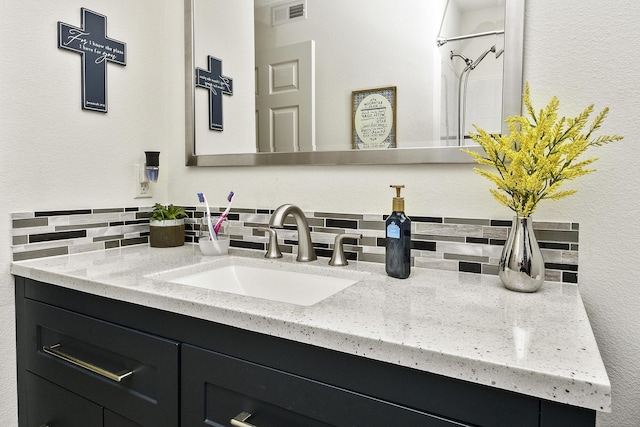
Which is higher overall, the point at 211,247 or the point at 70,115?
the point at 70,115

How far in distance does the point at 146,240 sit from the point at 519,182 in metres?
1.30

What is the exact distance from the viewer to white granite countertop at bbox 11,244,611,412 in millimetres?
521

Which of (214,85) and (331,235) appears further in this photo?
(214,85)

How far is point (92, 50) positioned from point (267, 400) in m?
1.25

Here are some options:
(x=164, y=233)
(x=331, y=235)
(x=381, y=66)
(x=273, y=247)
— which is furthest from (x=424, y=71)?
(x=164, y=233)

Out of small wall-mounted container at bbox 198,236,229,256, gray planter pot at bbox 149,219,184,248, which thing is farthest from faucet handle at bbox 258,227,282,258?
gray planter pot at bbox 149,219,184,248

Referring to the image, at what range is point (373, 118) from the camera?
1175 mm

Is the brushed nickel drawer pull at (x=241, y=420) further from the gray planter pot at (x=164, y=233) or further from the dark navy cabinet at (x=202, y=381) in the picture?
the gray planter pot at (x=164, y=233)

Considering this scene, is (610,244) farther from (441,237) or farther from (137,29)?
Result: (137,29)

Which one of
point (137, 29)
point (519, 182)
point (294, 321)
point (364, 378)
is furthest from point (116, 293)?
point (137, 29)

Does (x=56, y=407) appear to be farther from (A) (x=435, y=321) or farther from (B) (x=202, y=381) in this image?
(A) (x=435, y=321)

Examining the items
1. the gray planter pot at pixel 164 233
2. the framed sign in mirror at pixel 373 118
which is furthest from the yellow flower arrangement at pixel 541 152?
the gray planter pot at pixel 164 233

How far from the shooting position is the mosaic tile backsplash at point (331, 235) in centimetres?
97

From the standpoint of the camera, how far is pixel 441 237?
1.09 m
